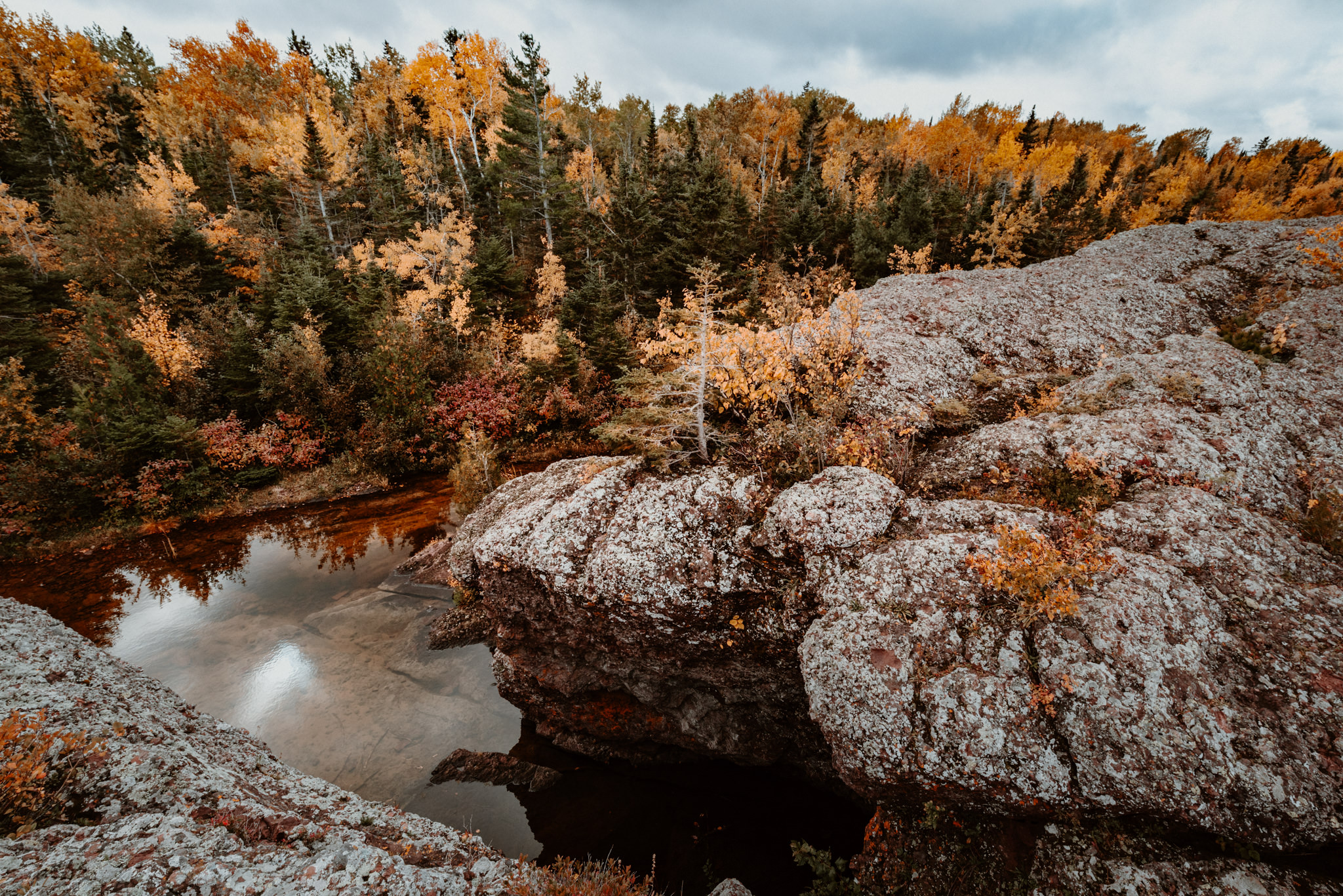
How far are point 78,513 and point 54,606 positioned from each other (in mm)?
6076

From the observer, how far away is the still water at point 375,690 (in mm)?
8422

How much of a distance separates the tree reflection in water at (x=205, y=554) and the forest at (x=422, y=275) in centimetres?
172

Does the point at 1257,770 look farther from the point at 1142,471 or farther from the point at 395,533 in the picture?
the point at 395,533

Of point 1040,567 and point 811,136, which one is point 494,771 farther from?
point 811,136

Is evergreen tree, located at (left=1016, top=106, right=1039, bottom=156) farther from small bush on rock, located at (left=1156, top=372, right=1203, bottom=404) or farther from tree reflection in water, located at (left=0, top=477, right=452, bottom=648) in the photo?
tree reflection in water, located at (left=0, top=477, right=452, bottom=648)

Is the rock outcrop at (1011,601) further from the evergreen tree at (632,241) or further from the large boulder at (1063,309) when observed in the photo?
the evergreen tree at (632,241)

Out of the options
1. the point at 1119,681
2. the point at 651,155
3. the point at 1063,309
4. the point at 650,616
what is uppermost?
the point at 651,155

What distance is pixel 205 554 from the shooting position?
57.3 ft

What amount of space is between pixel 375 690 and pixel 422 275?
22.6 metres

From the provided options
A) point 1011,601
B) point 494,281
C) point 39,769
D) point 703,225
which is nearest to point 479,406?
point 494,281

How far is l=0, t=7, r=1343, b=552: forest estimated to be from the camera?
15.4 meters

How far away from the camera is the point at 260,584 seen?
51.4 feet

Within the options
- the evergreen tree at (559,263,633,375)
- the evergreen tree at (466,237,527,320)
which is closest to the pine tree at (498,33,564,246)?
the evergreen tree at (466,237,527,320)

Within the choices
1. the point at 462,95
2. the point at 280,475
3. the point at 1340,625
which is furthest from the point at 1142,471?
the point at 462,95
